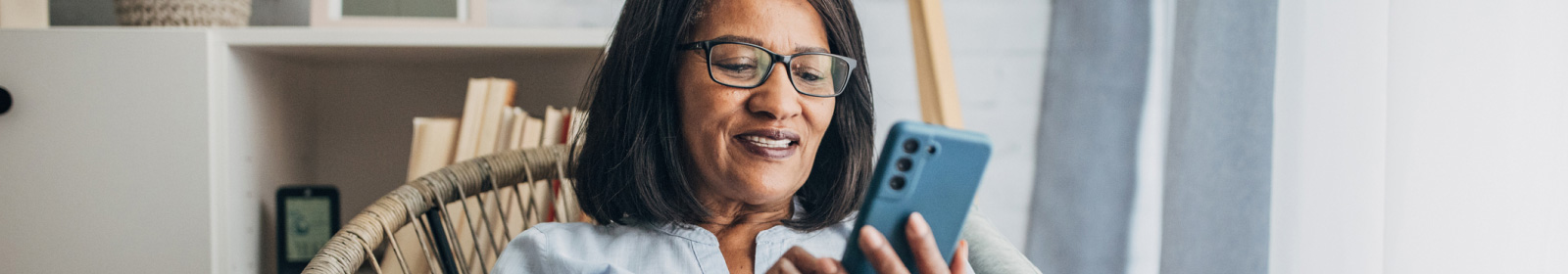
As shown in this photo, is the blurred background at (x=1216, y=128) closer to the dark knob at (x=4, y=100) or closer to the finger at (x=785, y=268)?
the dark knob at (x=4, y=100)

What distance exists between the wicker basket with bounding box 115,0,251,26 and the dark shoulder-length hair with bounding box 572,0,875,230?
0.55 metres

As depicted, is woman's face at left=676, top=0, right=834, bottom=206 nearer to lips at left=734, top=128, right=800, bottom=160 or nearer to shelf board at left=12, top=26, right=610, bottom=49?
lips at left=734, top=128, right=800, bottom=160

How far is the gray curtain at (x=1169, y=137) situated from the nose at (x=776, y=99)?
0.53 m

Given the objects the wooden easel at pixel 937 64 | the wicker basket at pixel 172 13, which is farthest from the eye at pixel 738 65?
the wicker basket at pixel 172 13

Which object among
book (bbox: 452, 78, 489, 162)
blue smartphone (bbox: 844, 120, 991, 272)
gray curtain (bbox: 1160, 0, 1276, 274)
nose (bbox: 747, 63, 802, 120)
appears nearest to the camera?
→ blue smartphone (bbox: 844, 120, 991, 272)

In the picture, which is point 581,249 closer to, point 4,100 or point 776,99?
point 776,99

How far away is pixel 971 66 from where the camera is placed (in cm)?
138

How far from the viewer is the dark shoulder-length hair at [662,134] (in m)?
0.58

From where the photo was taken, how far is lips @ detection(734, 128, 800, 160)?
1.71 feet

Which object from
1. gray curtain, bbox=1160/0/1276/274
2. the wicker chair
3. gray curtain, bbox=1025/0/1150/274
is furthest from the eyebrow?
gray curtain, bbox=1025/0/1150/274

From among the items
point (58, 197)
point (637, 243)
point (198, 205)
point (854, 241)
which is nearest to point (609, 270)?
point (637, 243)

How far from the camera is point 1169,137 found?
0.93 m

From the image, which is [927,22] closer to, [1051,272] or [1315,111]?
[1315,111]

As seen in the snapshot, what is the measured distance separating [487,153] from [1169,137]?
80cm
